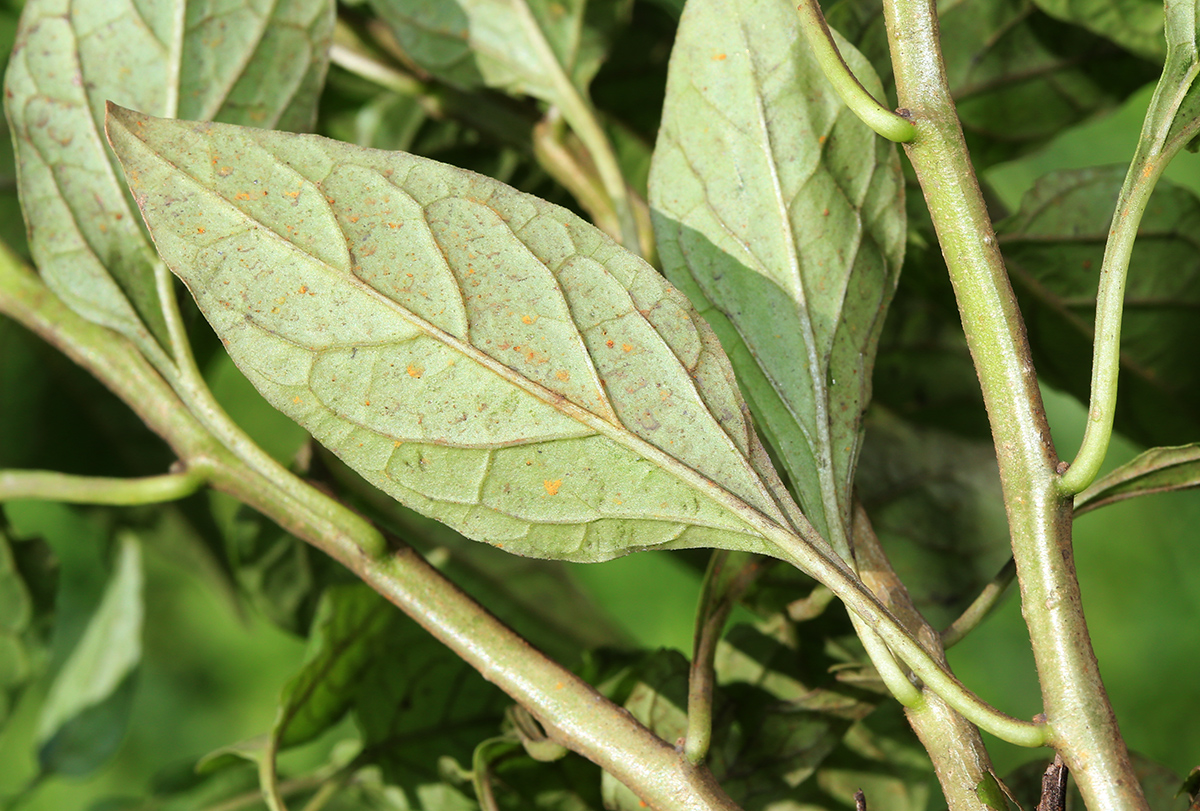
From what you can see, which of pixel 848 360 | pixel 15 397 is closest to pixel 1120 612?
pixel 848 360

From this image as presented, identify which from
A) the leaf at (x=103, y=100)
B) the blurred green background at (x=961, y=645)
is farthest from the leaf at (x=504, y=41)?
the blurred green background at (x=961, y=645)

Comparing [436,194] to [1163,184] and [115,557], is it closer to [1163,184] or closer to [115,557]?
[1163,184]

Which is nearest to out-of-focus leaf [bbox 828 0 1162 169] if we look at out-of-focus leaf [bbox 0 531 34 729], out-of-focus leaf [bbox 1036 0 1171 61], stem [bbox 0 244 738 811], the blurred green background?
out-of-focus leaf [bbox 1036 0 1171 61]

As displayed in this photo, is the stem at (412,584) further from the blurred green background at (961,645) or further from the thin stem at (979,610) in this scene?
the blurred green background at (961,645)

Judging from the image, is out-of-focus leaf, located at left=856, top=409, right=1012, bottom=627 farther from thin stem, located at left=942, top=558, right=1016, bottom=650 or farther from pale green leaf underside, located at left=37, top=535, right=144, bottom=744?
pale green leaf underside, located at left=37, top=535, right=144, bottom=744

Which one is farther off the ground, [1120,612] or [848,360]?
[848,360]

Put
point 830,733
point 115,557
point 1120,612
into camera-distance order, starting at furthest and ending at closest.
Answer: point 1120,612 < point 115,557 < point 830,733
